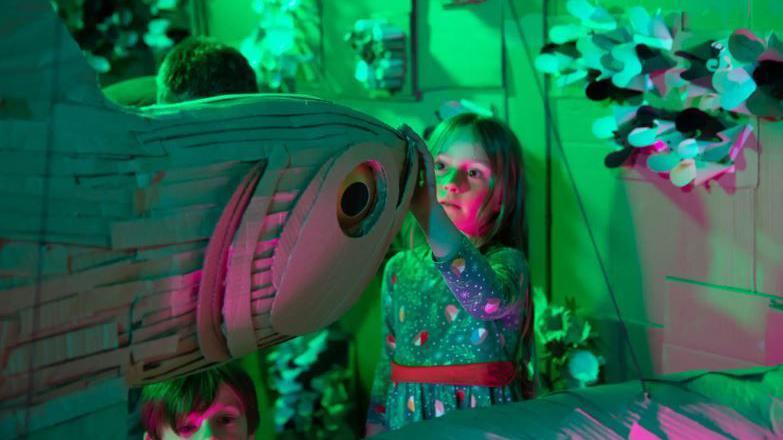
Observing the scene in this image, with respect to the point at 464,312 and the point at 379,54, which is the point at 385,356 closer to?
the point at 464,312

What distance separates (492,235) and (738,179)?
17.3 inches

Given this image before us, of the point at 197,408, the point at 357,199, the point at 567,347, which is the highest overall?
the point at 357,199

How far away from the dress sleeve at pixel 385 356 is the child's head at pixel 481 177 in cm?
17

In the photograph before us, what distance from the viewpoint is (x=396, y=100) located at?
2.24m

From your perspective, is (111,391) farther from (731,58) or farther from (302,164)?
(731,58)

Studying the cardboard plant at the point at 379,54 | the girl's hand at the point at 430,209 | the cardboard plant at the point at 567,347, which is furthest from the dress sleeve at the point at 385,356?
the cardboard plant at the point at 379,54

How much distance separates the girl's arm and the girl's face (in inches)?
7.0

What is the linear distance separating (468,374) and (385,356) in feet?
0.64

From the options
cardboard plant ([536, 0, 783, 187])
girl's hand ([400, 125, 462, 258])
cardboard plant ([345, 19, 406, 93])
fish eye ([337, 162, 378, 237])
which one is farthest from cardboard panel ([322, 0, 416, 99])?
fish eye ([337, 162, 378, 237])

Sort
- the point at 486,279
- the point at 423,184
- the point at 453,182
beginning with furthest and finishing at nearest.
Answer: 1. the point at 453,182
2. the point at 486,279
3. the point at 423,184

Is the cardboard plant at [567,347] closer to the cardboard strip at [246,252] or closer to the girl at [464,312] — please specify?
the girl at [464,312]

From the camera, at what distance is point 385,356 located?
1521 mm

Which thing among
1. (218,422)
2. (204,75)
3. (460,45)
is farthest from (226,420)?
(460,45)

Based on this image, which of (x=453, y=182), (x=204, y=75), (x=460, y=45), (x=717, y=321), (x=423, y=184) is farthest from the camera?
(x=460, y=45)
